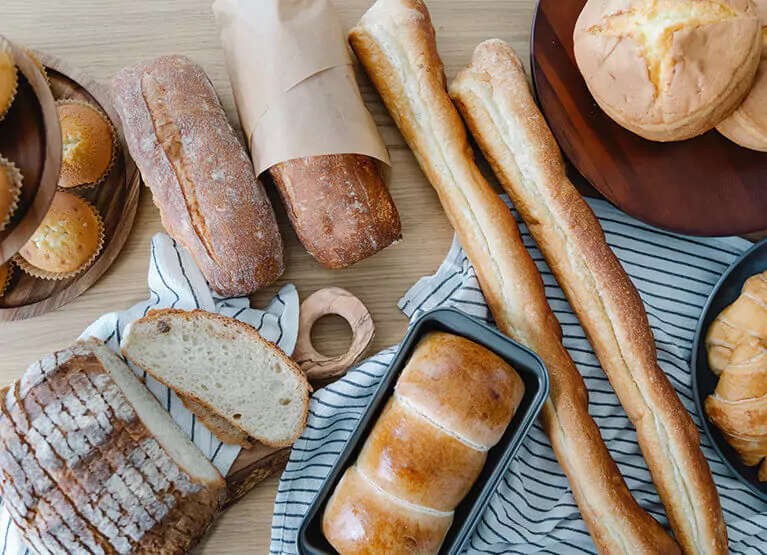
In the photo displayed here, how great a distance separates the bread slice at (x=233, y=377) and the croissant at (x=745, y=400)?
769mm

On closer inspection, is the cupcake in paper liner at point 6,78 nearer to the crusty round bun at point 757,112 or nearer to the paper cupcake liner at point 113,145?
the paper cupcake liner at point 113,145

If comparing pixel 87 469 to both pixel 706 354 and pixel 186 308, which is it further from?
pixel 706 354

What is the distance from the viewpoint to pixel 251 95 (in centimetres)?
105

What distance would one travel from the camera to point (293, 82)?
103 centimetres

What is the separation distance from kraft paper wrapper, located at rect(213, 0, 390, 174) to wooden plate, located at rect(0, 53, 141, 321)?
26 cm

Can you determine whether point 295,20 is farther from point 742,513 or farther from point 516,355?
point 742,513

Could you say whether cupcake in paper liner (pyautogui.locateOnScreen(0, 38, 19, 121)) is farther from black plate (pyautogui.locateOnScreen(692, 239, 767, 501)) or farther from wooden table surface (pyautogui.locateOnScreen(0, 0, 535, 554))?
black plate (pyautogui.locateOnScreen(692, 239, 767, 501))

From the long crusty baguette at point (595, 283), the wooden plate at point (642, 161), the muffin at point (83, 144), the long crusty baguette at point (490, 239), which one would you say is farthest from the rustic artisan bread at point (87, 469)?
the wooden plate at point (642, 161)

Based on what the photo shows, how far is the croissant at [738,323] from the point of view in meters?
1.07

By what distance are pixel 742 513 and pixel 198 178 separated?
1.21 m

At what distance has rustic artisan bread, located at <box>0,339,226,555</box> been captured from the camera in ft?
3.04

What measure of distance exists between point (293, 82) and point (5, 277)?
2.05 ft

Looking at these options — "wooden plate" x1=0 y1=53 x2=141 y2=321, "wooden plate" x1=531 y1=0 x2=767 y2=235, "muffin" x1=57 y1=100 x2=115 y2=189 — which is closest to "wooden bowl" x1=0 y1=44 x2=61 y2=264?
"muffin" x1=57 y1=100 x2=115 y2=189

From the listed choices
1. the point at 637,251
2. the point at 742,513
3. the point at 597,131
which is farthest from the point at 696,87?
the point at 742,513
